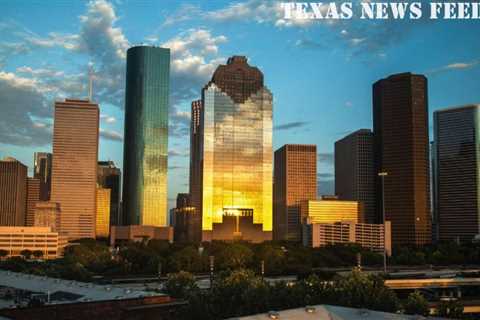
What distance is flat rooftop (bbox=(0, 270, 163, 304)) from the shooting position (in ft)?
217

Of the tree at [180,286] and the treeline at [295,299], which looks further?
the tree at [180,286]

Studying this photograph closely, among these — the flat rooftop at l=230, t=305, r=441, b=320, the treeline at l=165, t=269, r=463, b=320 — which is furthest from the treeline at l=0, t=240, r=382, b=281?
the flat rooftop at l=230, t=305, r=441, b=320

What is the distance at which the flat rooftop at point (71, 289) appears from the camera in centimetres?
6600

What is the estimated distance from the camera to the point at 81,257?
164750mm

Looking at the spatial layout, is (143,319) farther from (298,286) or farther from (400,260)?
(400,260)

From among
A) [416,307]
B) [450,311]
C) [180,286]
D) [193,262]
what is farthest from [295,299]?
[193,262]

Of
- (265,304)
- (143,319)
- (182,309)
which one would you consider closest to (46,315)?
(143,319)

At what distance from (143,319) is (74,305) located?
22.6ft

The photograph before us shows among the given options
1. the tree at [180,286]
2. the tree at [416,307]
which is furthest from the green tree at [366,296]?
the tree at [180,286]

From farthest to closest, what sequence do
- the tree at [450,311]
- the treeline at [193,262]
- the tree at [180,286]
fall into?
the treeline at [193,262], the tree at [180,286], the tree at [450,311]

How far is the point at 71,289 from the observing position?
73938mm

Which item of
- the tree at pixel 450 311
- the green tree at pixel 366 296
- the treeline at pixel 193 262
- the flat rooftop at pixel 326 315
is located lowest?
the treeline at pixel 193 262

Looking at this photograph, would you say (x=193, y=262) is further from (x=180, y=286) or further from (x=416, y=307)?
(x=416, y=307)

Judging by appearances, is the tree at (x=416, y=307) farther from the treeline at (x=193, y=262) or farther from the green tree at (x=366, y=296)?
the treeline at (x=193, y=262)
